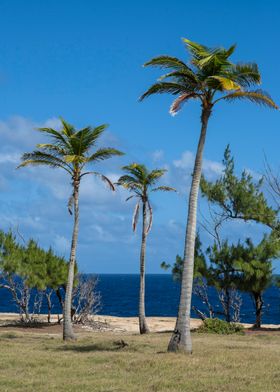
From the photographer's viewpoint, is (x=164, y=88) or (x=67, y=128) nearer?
(x=164, y=88)

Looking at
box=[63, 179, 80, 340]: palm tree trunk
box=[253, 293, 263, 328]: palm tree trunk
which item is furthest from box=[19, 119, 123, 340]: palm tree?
box=[253, 293, 263, 328]: palm tree trunk

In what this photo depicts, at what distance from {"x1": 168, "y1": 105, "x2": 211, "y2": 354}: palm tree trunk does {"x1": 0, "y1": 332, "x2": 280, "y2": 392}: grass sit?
623 millimetres

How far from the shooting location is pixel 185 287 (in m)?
19.6

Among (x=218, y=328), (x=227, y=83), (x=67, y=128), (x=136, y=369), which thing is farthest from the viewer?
(x=218, y=328)

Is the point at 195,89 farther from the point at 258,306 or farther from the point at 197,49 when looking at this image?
the point at 258,306

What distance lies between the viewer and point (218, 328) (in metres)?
31.9

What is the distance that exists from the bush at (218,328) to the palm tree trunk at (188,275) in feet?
41.1

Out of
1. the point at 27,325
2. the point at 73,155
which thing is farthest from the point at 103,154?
the point at 27,325

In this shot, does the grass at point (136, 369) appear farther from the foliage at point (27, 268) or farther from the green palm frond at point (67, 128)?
the foliage at point (27, 268)

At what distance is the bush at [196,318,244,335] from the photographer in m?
31.7

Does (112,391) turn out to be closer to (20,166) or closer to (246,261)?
(20,166)

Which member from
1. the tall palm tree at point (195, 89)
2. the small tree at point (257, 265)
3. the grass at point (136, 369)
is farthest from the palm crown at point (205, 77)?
the small tree at point (257, 265)

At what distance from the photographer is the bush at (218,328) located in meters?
31.7

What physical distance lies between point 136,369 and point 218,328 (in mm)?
16855
